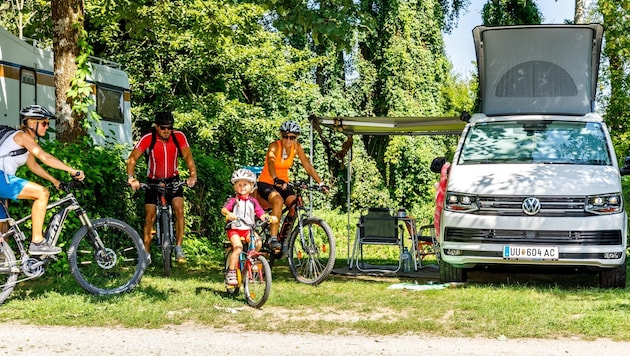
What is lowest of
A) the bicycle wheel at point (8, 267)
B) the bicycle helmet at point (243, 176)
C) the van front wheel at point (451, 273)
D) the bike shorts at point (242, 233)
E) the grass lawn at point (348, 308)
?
the grass lawn at point (348, 308)

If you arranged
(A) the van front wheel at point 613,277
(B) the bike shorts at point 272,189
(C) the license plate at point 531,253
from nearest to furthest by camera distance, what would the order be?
1. (C) the license plate at point 531,253
2. (A) the van front wheel at point 613,277
3. (B) the bike shorts at point 272,189

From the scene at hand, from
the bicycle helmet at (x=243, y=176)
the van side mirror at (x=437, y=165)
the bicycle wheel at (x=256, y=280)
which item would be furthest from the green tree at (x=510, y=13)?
the bicycle wheel at (x=256, y=280)

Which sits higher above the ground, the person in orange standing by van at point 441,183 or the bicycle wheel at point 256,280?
the person in orange standing by van at point 441,183

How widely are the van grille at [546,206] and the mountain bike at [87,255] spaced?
375cm

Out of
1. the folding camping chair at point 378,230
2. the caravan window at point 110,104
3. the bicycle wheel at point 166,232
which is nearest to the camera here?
the bicycle wheel at point 166,232

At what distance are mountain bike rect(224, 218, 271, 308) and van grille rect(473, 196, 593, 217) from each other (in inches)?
104

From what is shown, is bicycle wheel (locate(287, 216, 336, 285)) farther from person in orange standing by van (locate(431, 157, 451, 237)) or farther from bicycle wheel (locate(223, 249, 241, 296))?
person in orange standing by van (locate(431, 157, 451, 237))

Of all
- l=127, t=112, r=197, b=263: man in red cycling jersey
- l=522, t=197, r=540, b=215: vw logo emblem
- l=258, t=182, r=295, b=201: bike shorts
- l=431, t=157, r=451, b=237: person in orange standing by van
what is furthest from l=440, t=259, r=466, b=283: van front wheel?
l=127, t=112, r=197, b=263: man in red cycling jersey

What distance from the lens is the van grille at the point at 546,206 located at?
8883mm

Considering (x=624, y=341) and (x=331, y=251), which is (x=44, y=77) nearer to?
(x=331, y=251)

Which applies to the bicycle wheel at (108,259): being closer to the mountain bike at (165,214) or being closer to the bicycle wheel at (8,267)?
the bicycle wheel at (8,267)

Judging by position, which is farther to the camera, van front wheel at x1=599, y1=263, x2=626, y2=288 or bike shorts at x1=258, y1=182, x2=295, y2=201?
bike shorts at x1=258, y1=182, x2=295, y2=201

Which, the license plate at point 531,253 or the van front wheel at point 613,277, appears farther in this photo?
the van front wheel at point 613,277

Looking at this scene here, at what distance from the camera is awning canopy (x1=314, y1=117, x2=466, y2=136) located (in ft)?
39.5
